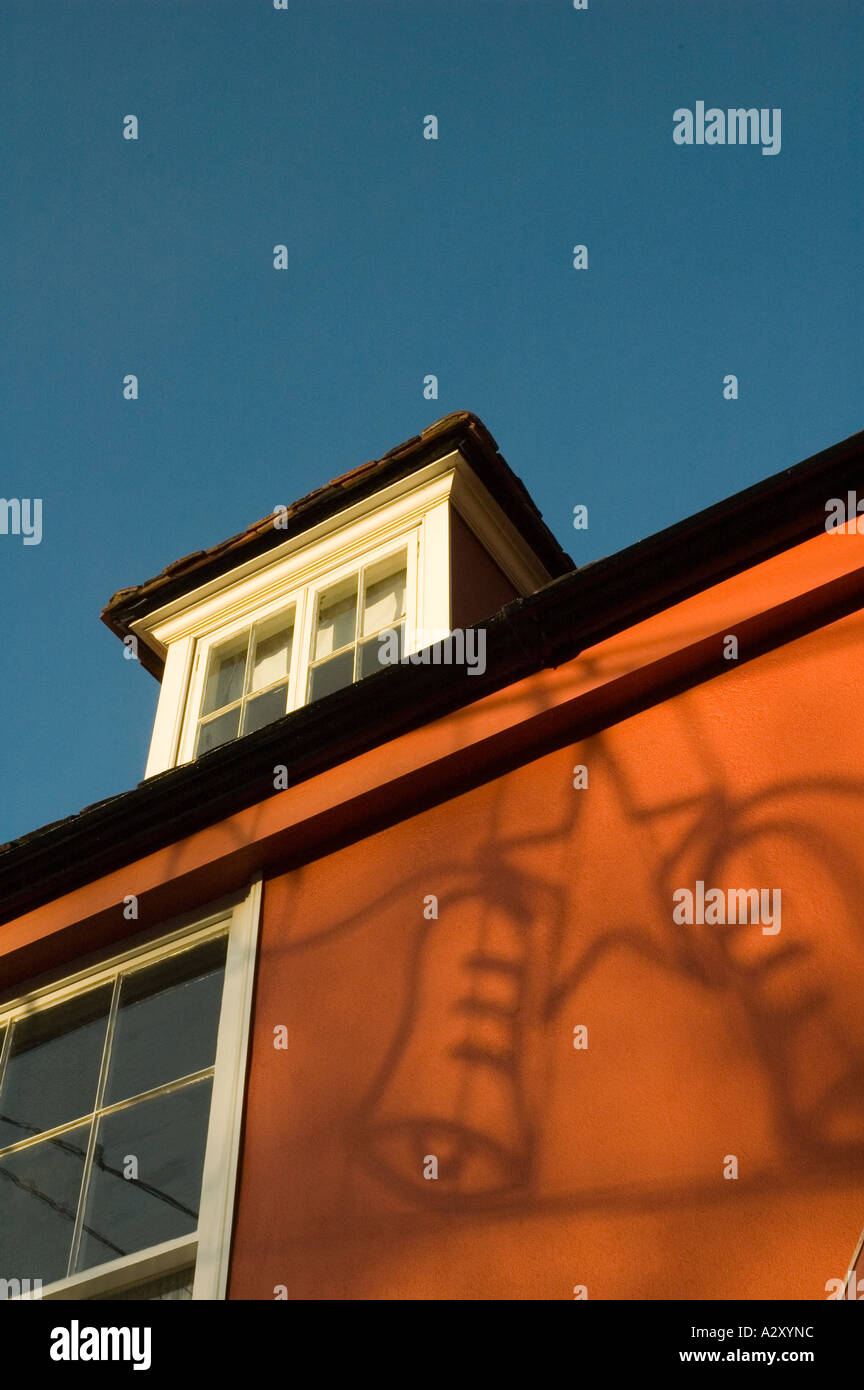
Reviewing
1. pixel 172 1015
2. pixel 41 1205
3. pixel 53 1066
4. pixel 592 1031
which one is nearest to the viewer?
pixel 592 1031

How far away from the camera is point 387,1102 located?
4719mm

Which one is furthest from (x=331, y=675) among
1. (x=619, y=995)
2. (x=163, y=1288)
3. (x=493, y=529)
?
(x=163, y=1288)

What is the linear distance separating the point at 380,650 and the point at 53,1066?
107 inches

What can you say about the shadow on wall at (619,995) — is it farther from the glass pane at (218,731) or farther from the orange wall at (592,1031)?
the glass pane at (218,731)

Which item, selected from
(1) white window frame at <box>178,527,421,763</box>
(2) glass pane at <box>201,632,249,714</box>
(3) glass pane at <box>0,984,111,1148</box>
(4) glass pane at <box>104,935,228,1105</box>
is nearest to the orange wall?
(4) glass pane at <box>104,935,228,1105</box>

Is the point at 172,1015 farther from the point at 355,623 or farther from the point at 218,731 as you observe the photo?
the point at 355,623

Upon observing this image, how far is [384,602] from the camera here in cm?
779

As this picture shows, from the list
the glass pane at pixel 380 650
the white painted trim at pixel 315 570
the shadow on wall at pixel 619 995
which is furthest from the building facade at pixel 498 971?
the white painted trim at pixel 315 570

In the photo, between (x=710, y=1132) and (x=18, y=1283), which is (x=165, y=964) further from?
(x=710, y=1132)

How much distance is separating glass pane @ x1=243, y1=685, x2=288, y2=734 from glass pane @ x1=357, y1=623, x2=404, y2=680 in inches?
19.6

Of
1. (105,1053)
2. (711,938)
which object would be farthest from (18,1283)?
(711,938)

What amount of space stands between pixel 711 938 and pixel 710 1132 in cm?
62

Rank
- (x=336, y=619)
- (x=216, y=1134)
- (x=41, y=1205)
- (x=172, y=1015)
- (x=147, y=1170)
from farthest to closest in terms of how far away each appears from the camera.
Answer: (x=336, y=619) → (x=172, y=1015) → (x=41, y=1205) → (x=147, y=1170) → (x=216, y=1134)

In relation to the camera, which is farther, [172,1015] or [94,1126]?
[172,1015]
